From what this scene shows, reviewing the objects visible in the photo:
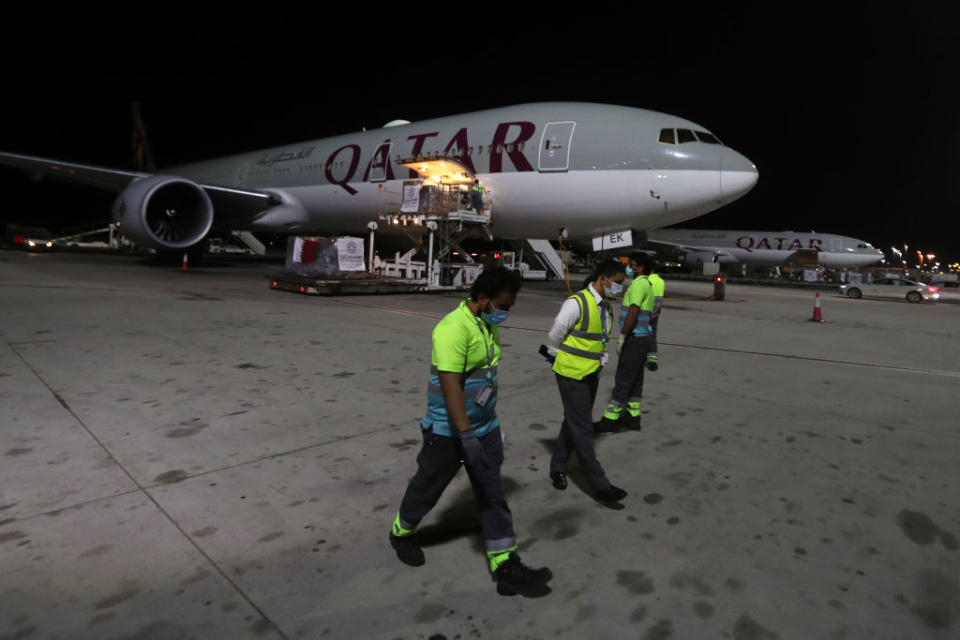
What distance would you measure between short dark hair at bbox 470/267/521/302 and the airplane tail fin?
3437cm

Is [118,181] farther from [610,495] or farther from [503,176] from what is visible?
[610,495]

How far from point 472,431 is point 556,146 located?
11.2 metres

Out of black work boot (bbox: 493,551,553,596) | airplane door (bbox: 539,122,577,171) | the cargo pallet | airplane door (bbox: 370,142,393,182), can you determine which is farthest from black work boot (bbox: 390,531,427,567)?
airplane door (bbox: 370,142,393,182)

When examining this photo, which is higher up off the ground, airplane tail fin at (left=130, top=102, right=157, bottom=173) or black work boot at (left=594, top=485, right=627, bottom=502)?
airplane tail fin at (left=130, top=102, right=157, bottom=173)

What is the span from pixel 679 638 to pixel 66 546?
8.34 ft

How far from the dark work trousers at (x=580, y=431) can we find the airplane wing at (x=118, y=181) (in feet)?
54.6

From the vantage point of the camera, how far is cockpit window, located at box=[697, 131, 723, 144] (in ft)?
37.8

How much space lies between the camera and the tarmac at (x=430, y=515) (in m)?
1.98

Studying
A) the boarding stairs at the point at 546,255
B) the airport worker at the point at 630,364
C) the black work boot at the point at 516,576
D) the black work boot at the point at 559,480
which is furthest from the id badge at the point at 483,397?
the boarding stairs at the point at 546,255

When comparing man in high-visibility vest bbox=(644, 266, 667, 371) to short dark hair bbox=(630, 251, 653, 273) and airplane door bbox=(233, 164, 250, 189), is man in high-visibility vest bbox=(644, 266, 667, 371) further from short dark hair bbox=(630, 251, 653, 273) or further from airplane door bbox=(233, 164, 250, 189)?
airplane door bbox=(233, 164, 250, 189)

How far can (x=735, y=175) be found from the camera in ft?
35.6

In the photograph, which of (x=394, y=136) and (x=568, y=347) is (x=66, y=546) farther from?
(x=394, y=136)

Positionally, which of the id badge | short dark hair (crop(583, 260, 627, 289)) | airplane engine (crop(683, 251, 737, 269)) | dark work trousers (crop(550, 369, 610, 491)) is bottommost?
dark work trousers (crop(550, 369, 610, 491))

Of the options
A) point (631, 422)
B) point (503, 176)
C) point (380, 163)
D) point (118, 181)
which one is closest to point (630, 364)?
point (631, 422)
